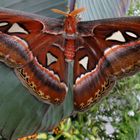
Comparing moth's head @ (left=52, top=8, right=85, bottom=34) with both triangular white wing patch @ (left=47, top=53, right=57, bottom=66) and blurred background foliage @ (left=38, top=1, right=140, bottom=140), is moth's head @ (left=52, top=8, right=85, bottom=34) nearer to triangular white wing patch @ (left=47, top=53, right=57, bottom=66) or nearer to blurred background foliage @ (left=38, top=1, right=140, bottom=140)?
triangular white wing patch @ (left=47, top=53, right=57, bottom=66)

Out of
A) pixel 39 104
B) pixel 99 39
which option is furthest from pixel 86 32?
pixel 39 104

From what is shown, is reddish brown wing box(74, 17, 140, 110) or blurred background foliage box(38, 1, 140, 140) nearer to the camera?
reddish brown wing box(74, 17, 140, 110)

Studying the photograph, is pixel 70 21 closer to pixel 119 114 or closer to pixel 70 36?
pixel 70 36

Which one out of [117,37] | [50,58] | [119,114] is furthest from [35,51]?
[119,114]

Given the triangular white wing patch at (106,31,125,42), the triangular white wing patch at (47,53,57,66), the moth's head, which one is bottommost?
the triangular white wing patch at (47,53,57,66)

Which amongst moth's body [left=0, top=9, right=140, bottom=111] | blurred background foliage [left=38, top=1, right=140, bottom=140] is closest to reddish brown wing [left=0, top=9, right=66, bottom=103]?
moth's body [left=0, top=9, right=140, bottom=111]

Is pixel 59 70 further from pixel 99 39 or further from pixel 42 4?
pixel 42 4
